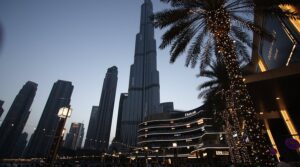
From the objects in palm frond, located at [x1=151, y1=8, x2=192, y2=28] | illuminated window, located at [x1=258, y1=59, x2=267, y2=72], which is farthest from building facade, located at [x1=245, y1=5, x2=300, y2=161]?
palm frond, located at [x1=151, y1=8, x2=192, y2=28]

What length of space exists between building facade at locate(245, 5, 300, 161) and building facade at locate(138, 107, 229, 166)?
4204 cm

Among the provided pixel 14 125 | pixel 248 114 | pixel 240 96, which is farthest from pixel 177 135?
pixel 14 125

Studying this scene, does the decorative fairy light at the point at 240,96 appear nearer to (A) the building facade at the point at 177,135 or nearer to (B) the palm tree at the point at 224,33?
(B) the palm tree at the point at 224,33

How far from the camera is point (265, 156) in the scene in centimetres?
818

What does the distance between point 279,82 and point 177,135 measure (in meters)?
75.4

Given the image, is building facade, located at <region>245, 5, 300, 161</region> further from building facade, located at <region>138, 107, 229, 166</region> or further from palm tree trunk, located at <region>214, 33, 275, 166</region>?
building facade, located at <region>138, 107, 229, 166</region>

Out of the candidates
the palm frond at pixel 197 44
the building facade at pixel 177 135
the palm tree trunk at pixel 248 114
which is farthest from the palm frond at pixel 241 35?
the building facade at pixel 177 135

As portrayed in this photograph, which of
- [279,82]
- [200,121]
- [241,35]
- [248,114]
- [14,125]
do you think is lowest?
[248,114]

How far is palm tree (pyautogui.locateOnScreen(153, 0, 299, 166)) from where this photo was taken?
8.85 m

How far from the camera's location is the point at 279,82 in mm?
11414

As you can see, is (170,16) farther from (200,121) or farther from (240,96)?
(200,121)

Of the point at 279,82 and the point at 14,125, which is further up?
the point at 14,125

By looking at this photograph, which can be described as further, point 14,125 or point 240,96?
point 14,125

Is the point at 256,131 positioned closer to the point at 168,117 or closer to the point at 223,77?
the point at 223,77
